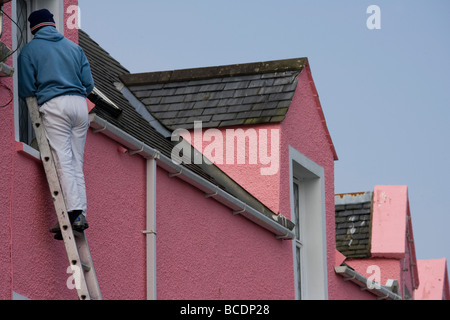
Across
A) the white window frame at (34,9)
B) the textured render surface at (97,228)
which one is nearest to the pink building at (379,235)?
the textured render surface at (97,228)

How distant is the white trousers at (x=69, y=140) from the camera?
842 centimetres

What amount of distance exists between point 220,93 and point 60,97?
592cm

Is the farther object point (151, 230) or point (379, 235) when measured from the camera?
point (379, 235)

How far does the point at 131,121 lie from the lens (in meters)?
12.4

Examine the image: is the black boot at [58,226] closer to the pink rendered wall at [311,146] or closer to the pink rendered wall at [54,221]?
the pink rendered wall at [54,221]

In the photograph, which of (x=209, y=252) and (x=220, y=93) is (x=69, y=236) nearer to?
(x=209, y=252)

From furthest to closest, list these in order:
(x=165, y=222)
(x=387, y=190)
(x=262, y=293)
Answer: (x=387, y=190) → (x=262, y=293) → (x=165, y=222)

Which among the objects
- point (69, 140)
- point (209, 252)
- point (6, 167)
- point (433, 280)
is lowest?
point (209, 252)

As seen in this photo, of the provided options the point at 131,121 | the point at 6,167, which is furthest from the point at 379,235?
the point at 6,167

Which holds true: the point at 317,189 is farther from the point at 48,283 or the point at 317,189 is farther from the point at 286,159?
the point at 48,283

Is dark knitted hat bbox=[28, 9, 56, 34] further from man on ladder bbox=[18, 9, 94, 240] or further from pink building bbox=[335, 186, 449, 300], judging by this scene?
pink building bbox=[335, 186, 449, 300]

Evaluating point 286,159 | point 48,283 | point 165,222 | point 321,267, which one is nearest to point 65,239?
point 48,283
